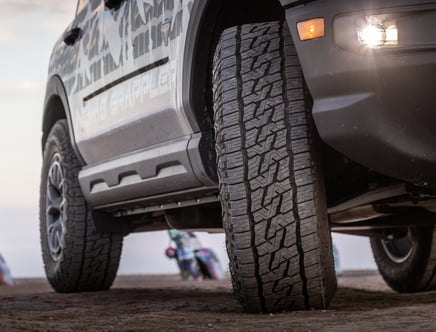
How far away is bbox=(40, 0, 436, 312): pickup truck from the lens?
141 inches

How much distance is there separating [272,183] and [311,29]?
562 mm

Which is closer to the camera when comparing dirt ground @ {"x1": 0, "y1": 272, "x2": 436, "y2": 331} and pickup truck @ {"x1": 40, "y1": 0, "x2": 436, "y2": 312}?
dirt ground @ {"x1": 0, "y1": 272, "x2": 436, "y2": 331}

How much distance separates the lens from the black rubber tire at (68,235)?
620 cm

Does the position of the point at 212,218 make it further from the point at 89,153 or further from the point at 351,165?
the point at 351,165

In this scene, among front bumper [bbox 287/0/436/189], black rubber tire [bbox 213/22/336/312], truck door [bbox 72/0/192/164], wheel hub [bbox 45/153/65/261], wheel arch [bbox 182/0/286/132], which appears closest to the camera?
front bumper [bbox 287/0/436/189]

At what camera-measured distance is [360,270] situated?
12.2 m

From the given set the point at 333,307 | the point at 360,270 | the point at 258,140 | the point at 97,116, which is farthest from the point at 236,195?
the point at 360,270

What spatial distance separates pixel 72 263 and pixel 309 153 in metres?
2.87

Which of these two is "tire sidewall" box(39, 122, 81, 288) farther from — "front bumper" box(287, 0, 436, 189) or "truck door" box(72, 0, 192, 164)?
"front bumper" box(287, 0, 436, 189)

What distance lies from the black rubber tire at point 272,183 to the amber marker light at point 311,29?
8.6 inches

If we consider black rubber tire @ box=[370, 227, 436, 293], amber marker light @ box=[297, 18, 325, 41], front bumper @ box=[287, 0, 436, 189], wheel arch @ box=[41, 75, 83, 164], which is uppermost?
wheel arch @ box=[41, 75, 83, 164]

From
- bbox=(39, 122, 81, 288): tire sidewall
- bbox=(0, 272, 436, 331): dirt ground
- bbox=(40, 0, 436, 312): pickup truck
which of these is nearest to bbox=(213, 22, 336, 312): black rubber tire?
bbox=(40, 0, 436, 312): pickup truck

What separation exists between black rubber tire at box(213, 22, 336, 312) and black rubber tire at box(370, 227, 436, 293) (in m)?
2.30

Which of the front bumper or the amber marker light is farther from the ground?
the amber marker light
